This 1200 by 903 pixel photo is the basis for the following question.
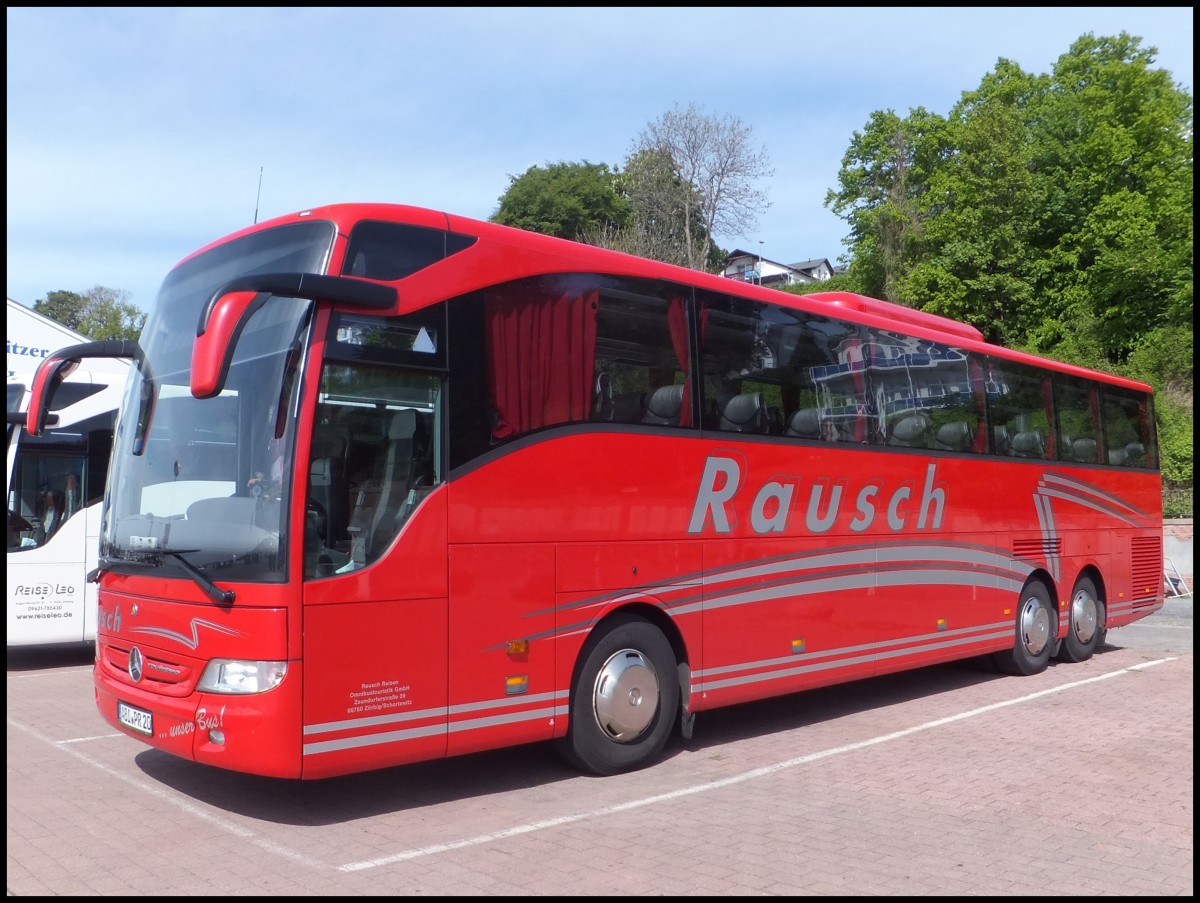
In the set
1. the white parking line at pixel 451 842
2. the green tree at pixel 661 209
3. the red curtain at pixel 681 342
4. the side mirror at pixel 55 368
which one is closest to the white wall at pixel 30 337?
Result: the white parking line at pixel 451 842

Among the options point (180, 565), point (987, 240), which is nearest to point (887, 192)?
point (987, 240)

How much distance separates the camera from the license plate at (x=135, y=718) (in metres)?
6.51

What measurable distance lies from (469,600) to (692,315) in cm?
305

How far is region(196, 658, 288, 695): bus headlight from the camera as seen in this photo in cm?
588

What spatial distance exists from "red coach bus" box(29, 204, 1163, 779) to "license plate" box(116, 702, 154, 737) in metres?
0.02

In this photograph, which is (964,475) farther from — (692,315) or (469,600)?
(469,600)

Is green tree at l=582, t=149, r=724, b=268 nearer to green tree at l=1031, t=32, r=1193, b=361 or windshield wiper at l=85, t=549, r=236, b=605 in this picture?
green tree at l=1031, t=32, r=1193, b=361

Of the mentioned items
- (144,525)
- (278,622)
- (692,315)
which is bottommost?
(278,622)

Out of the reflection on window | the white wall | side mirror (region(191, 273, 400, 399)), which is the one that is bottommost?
the reflection on window

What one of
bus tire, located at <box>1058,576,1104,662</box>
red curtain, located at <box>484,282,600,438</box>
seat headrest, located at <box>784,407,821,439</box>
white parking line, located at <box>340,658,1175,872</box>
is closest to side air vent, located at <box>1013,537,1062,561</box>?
bus tire, located at <box>1058,576,1104,662</box>

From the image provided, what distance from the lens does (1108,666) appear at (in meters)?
13.8

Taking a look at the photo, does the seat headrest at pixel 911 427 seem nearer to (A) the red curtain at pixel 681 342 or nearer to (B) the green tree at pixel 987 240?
(A) the red curtain at pixel 681 342

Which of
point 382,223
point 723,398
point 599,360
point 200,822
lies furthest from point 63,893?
point 723,398

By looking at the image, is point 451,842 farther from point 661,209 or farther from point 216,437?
point 661,209
